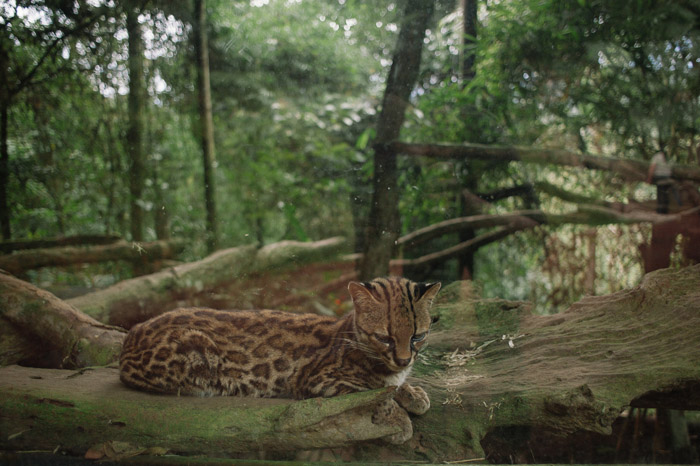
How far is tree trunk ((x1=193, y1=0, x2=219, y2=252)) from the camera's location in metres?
3.38

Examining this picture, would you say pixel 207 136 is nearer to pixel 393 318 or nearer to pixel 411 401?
pixel 393 318

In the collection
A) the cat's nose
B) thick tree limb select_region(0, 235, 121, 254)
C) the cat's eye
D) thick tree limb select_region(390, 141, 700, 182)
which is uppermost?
thick tree limb select_region(390, 141, 700, 182)

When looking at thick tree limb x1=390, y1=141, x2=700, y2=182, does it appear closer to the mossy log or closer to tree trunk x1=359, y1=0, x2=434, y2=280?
tree trunk x1=359, y1=0, x2=434, y2=280

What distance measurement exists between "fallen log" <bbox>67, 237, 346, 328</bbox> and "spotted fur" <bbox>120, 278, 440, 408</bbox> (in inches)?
24.8

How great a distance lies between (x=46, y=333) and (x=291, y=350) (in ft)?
6.01

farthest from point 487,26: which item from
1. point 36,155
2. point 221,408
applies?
point 36,155

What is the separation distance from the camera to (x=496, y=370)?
9.35 ft

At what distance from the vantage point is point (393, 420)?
2395 millimetres

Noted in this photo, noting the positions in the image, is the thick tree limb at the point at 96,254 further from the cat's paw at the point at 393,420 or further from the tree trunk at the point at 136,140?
the cat's paw at the point at 393,420

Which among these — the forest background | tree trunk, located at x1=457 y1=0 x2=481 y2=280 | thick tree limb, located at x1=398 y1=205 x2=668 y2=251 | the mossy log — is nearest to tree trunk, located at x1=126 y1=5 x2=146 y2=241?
the forest background

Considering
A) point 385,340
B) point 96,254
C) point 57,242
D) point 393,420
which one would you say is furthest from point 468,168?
point 57,242

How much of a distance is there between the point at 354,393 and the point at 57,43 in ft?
9.49

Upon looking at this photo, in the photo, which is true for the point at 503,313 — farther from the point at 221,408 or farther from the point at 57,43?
the point at 57,43

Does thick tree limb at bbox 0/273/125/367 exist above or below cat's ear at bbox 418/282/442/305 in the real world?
below
